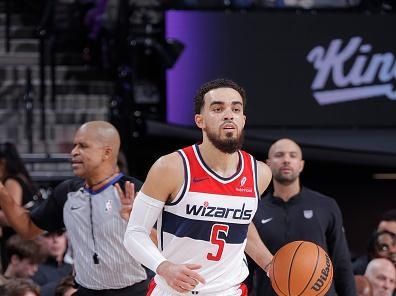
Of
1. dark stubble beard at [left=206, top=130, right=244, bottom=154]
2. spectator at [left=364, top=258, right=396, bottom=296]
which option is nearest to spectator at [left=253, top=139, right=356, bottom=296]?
spectator at [left=364, top=258, right=396, bottom=296]

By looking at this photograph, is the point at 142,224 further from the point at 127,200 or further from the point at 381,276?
the point at 381,276

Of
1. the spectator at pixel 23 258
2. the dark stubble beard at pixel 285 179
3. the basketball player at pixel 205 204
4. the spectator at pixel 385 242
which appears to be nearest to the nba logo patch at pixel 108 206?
the basketball player at pixel 205 204

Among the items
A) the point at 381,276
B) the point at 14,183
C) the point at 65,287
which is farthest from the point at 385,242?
the point at 14,183

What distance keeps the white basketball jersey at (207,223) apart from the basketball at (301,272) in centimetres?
32

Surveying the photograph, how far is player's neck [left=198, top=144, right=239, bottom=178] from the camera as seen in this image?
5.96 metres

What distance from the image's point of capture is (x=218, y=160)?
596cm

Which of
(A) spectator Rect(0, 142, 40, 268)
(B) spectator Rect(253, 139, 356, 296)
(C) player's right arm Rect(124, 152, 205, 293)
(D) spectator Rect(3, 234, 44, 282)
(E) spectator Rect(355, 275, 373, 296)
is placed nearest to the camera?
(C) player's right arm Rect(124, 152, 205, 293)

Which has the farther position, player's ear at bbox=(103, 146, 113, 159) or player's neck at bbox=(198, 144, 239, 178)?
player's ear at bbox=(103, 146, 113, 159)

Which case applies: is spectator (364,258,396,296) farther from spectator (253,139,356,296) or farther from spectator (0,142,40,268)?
spectator (0,142,40,268)

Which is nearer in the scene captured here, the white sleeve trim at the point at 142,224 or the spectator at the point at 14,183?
the white sleeve trim at the point at 142,224

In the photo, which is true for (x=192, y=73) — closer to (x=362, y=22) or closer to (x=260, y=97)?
(x=260, y=97)

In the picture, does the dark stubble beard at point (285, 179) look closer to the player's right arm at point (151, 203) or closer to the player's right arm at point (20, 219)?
the player's right arm at point (20, 219)

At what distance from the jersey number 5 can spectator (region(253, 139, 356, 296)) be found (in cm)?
176

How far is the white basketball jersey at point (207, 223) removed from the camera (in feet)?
19.2
